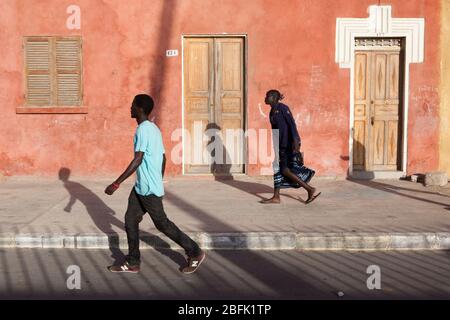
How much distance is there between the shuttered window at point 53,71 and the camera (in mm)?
11938

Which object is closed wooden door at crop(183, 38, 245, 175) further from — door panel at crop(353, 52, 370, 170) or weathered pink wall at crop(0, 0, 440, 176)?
door panel at crop(353, 52, 370, 170)

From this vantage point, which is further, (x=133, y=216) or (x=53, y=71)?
(x=53, y=71)

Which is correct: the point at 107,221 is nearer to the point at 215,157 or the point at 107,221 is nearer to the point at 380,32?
the point at 215,157

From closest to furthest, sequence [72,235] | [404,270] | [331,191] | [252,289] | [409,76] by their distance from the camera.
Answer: [252,289], [404,270], [72,235], [331,191], [409,76]

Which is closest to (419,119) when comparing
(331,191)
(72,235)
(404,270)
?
(331,191)

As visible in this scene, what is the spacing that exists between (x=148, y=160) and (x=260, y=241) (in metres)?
1.95

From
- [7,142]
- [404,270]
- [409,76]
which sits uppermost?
[409,76]

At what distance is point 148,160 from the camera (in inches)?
247

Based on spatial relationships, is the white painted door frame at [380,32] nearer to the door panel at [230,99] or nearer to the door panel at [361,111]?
the door panel at [361,111]

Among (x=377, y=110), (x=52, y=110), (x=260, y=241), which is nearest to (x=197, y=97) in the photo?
(x=52, y=110)

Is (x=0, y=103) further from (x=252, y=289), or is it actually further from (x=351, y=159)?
(x=252, y=289)

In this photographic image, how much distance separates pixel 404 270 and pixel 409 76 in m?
6.06

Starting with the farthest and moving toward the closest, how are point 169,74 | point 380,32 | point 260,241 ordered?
point 169,74, point 380,32, point 260,241

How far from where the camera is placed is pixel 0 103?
39.4 feet
